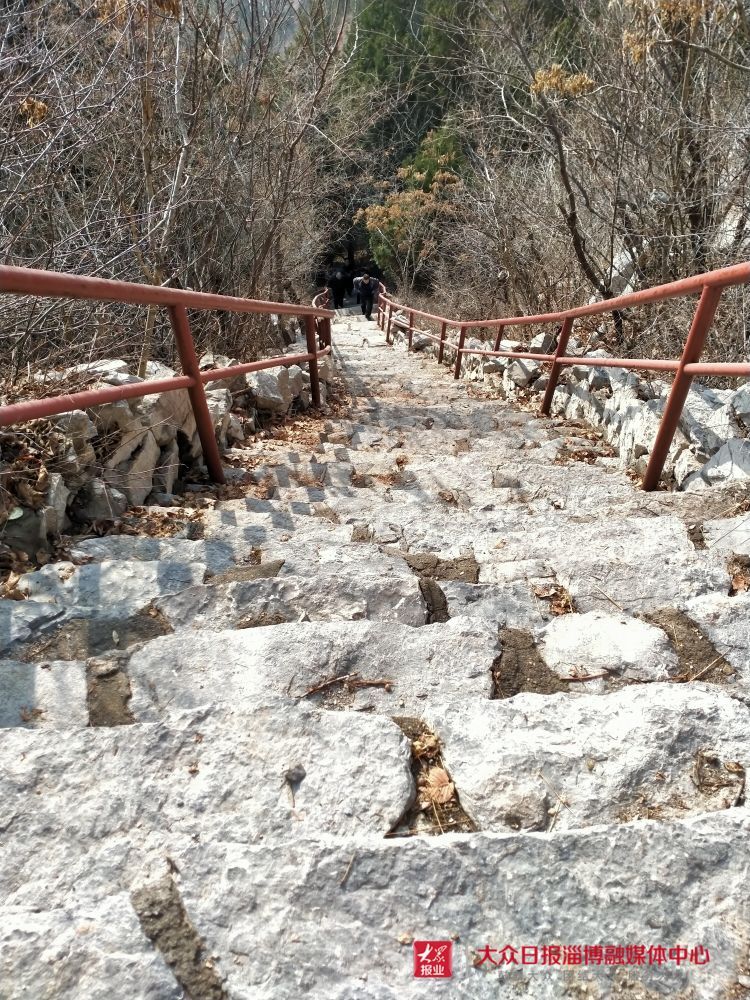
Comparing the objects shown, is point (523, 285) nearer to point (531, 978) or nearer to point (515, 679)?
point (515, 679)

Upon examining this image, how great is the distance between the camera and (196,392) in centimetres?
318

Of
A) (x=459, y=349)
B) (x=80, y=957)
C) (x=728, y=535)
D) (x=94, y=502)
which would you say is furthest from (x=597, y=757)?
(x=459, y=349)

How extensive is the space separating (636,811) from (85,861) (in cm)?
102

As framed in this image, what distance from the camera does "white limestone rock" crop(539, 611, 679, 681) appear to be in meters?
1.64

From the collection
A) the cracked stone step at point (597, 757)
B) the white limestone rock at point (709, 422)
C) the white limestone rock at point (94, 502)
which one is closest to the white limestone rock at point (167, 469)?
the white limestone rock at point (94, 502)

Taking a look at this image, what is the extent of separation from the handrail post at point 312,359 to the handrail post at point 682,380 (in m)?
3.47

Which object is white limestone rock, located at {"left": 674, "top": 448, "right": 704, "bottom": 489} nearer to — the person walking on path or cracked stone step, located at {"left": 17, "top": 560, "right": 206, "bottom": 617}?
cracked stone step, located at {"left": 17, "top": 560, "right": 206, "bottom": 617}

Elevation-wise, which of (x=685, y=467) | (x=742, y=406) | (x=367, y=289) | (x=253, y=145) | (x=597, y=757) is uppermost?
(x=253, y=145)

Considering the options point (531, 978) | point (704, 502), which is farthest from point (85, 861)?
point (704, 502)

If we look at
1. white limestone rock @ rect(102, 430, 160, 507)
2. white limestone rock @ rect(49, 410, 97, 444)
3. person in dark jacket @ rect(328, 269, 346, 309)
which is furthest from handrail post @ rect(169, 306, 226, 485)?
person in dark jacket @ rect(328, 269, 346, 309)

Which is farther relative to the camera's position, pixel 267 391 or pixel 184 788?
pixel 267 391

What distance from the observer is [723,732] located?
1.32m

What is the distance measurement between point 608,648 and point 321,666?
2.58ft

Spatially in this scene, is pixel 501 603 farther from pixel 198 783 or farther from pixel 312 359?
pixel 312 359
